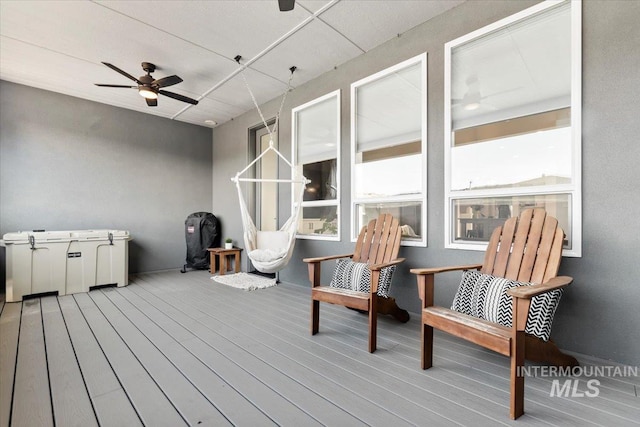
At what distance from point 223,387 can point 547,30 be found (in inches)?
133

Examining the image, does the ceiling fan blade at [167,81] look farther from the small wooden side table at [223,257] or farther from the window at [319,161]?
the small wooden side table at [223,257]

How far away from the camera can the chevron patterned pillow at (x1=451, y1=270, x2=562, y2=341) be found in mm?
1719

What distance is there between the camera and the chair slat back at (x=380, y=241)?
266cm

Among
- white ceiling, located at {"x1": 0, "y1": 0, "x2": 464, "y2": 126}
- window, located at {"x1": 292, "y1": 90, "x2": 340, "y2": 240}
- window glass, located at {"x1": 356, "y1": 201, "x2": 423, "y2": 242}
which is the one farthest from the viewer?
window, located at {"x1": 292, "y1": 90, "x2": 340, "y2": 240}

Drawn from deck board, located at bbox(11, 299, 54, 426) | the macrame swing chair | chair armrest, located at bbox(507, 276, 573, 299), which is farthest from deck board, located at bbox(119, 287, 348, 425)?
A: the macrame swing chair

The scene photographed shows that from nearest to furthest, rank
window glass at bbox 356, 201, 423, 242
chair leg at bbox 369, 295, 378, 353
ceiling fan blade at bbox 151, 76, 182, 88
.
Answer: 1. chair leg at bbox 369, 295, 378, 353
2. window glass at bbox 356, 201, 423, 242
3. ceiling fan blade at bbox 151, 76, 182, 88

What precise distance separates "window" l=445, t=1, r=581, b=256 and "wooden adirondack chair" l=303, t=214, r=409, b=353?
53 cm

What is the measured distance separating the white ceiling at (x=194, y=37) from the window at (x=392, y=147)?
0.50m

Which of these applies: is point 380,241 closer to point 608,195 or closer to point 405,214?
point 405,214

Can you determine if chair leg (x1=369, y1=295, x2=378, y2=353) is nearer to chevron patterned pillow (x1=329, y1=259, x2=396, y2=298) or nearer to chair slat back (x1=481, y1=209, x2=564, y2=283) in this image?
chevron patterned pillow (x1=329, y1=259, x2=396, y2=298)

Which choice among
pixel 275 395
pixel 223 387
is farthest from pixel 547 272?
pixel 223 387

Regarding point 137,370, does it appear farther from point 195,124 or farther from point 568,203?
point 195,124

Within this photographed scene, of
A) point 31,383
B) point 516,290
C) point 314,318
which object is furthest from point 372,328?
point 31,383

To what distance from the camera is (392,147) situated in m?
3.17
